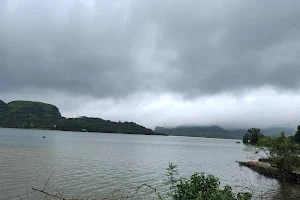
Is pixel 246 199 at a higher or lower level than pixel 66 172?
higher

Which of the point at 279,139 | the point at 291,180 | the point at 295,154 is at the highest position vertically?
the point at 279,139

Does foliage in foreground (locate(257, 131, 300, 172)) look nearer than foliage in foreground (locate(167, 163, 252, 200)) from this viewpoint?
No

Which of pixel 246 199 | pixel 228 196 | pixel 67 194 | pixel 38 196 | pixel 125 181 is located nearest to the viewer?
pixel 228 196

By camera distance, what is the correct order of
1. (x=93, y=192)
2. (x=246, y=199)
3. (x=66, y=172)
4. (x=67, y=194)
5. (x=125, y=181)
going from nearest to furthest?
1. (x=246, y=199)
2. (x=67, y=194)
3. (x=93, y=192)
4. (x=125, y=181)
5. (x=66, y=172)

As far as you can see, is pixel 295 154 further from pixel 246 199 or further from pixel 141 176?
pixel 246 199

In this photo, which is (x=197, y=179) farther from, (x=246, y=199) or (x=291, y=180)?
(x=291, y=180)

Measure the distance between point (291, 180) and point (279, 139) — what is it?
7.44 meters

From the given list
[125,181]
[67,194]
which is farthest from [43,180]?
[125,181]

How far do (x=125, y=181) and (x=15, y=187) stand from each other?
12.2 metres

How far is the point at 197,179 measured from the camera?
25.6 feet

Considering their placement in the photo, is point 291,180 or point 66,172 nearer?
point 66,172

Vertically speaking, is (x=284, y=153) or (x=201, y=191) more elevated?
(x=201, y=191)

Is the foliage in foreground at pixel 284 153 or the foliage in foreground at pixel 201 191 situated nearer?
the foliage in foreground at pixel 201 191

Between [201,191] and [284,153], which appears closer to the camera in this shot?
[201,191]
